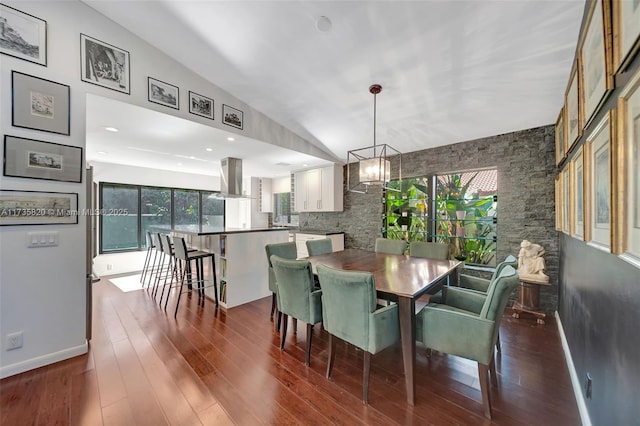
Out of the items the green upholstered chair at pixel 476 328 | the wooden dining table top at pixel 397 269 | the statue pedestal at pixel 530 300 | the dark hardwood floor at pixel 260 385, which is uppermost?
the wooden dining table top at pixel 397 269

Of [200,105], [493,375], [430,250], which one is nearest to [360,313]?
[493,375]

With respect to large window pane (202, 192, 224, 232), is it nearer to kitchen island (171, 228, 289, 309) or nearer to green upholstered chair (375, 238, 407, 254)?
kitchen island (171, 228, 289, 309)

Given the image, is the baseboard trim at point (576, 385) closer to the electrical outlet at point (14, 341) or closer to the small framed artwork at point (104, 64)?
the electrical outlet at point (14, 341)

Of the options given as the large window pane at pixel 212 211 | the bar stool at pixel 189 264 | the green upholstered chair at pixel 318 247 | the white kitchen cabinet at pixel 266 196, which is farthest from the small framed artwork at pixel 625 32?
the large window pane at pixel 212 211

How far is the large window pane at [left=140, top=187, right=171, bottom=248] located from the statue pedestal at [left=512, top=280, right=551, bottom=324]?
22.8 ft

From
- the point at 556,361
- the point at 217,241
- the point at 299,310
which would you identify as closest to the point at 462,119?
the point at 556,361

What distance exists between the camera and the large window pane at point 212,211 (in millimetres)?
6988

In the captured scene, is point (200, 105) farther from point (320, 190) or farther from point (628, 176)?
point (628, 176)

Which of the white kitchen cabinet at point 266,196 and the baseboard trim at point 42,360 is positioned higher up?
the white kitchen cabinet at point 266,196

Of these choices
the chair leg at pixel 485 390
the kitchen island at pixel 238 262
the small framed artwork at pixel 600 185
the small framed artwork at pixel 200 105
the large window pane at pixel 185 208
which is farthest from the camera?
the large window pane at pixel 185 208

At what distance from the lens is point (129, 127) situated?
310 centimetres

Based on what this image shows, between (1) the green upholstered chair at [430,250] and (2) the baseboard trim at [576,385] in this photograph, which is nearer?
(2) the baseboard trim at [576,385]

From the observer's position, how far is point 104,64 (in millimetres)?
2371

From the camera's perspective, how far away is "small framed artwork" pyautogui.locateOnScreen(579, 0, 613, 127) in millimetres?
1166
